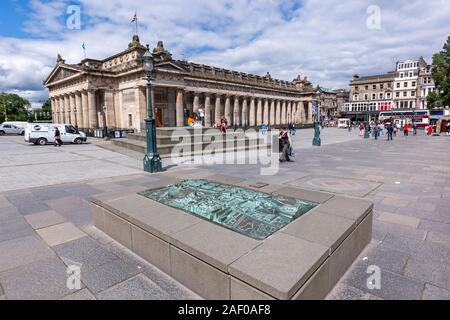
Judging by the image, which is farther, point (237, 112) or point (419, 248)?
point (237, 112)

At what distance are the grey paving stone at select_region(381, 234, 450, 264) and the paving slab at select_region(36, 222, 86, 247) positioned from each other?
5392mm

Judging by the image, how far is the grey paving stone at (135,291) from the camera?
10.2 ft

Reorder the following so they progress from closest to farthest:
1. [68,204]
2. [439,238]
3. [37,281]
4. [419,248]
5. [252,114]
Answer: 1. [37,281]
2. [419,248]
3. [439,238]
4. [68,204]
5. [252,114]

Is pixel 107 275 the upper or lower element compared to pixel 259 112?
lower

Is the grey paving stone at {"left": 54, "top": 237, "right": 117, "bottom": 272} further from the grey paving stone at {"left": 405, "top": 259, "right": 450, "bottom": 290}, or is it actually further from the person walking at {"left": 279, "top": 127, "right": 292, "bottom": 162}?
the person walking at {"left": 279, "top": 127, "right": 292, "bottom": 162}

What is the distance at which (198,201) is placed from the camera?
481 centimetres

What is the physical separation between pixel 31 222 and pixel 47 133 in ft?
77.1

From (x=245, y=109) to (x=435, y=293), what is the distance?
2254 inches

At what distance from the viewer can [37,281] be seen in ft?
11.2

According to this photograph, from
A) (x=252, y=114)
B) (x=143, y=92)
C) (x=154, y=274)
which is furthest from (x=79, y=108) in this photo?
(x=154, y=274)

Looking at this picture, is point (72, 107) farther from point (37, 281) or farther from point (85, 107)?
point (37, 281)

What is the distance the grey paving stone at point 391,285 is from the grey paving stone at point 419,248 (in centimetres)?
82
